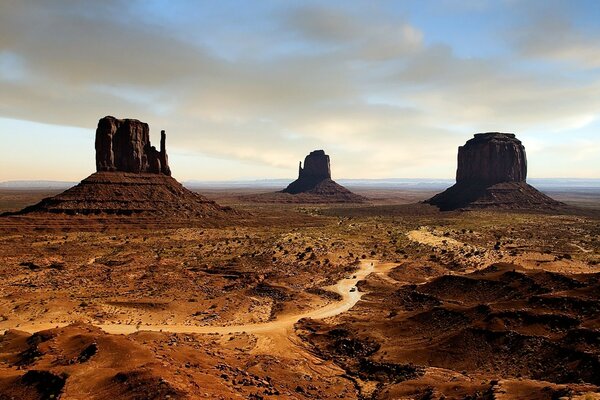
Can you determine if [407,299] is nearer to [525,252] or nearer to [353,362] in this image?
[353,362]

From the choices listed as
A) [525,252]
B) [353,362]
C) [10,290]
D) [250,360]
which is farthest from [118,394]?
[525,252]

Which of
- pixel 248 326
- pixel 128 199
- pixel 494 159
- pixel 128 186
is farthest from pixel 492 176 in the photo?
pixel 248 326

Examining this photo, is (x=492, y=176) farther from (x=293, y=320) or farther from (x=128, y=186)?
(x=293, y=320)

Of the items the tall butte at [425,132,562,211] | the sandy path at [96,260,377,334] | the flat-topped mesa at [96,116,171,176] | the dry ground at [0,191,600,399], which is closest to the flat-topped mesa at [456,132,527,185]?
the tall butte at [425,132,562,211]

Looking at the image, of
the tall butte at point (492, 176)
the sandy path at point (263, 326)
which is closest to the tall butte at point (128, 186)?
the sandy path at point (263, 326)

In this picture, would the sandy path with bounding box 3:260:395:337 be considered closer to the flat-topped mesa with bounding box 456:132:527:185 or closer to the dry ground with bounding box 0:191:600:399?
the dry ground with bounding box 0:191:600:399

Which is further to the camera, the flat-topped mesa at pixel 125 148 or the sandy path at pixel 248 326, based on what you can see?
the flat-topped mesa at pixel 125 148

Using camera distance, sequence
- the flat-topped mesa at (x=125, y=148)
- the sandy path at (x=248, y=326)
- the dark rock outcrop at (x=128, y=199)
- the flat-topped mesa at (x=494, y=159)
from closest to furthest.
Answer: the sandy path at (x=248, y=326)
the dark rock outcrop at (x=128, y=199)
the flat-topped mesa at (x=125, y=148)
the flat-topped mesa at (x=494, y=159)

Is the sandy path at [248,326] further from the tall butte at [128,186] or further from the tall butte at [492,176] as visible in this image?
the tall butte at [492,176]
